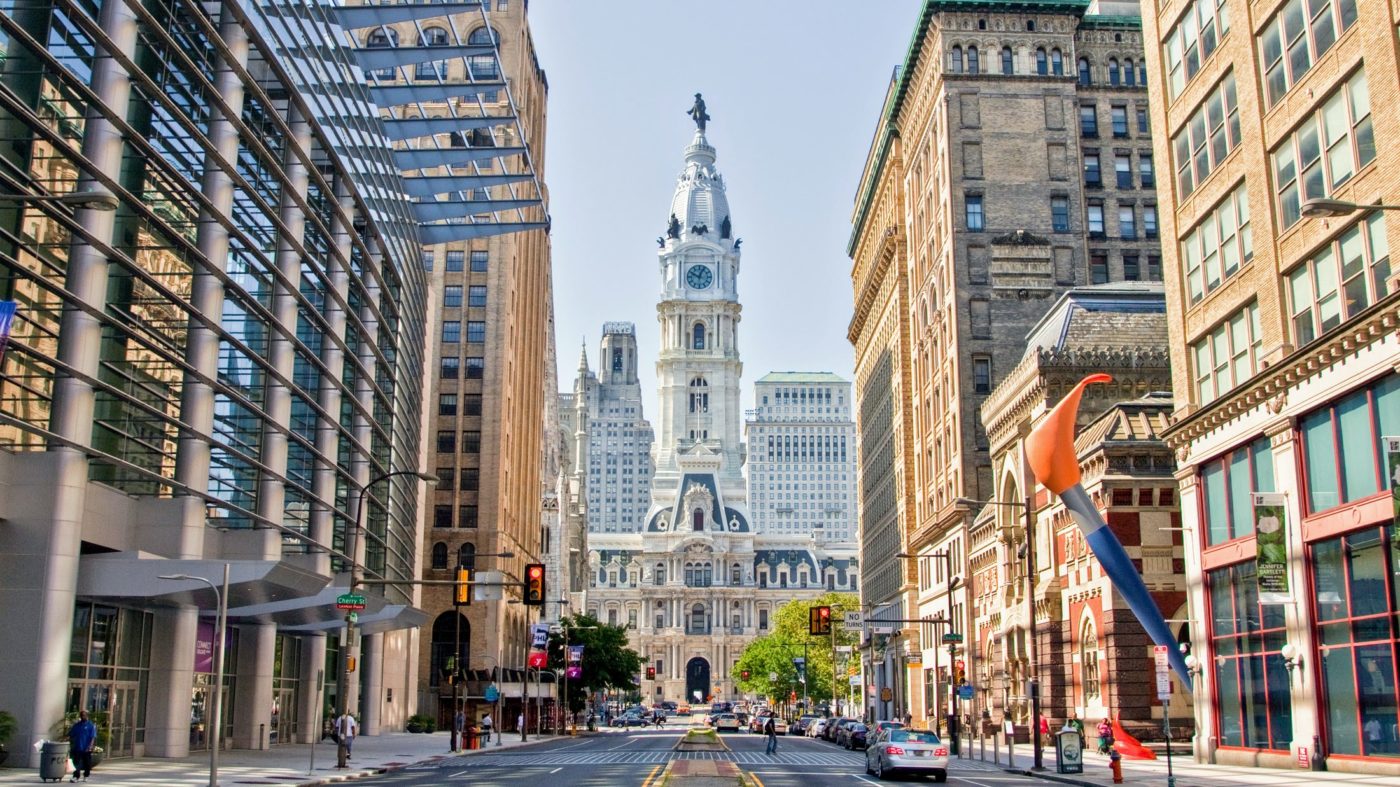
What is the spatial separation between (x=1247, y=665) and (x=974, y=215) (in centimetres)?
4571

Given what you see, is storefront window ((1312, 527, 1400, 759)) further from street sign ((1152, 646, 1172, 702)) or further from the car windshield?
the car windshield

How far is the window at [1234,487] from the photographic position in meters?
36.1

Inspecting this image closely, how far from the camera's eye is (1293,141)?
112ft

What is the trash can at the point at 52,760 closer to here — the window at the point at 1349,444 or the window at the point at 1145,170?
the window at the point at 1349,444

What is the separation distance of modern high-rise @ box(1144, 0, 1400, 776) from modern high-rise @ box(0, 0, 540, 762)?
82.3 feet

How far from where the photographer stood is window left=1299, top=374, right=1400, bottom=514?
29.5 meters

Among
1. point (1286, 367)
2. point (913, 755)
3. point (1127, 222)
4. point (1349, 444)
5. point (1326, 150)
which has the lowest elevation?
point (913, 755)

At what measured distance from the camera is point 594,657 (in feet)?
351

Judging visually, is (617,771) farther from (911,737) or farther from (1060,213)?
(1060,213)

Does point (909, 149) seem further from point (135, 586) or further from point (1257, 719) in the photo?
point (135, 586)

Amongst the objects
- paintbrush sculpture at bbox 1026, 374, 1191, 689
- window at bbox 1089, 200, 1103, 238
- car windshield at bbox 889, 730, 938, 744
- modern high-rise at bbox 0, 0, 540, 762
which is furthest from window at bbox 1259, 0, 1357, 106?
window at bbox 1089, 200, 1103, 238

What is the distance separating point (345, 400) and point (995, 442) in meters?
32.4

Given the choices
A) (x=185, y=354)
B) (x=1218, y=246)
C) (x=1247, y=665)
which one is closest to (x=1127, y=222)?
(x=1218, y=246)

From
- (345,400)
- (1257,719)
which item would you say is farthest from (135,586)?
(1257,719)
